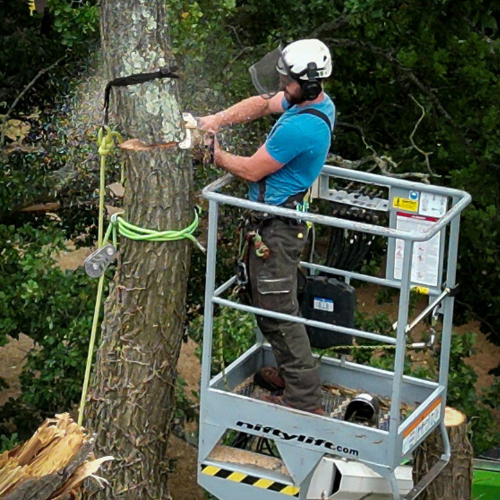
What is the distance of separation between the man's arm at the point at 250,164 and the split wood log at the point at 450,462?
1.77 meters

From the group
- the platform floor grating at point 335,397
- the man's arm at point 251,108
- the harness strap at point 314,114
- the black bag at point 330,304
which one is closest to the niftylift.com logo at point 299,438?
the platform floor grating at point 335,397

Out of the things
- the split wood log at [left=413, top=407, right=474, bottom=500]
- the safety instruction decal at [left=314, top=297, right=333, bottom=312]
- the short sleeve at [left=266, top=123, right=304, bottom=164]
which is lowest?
the split wood log at [left=413, top=407, right=474, bottom=500]

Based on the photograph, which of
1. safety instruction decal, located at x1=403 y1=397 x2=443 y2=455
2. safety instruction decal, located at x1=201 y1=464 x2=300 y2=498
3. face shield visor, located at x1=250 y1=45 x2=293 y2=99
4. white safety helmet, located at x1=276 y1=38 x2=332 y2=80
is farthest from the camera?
face shield visor, located at x1=250 y1=45 x2=293 y2=99

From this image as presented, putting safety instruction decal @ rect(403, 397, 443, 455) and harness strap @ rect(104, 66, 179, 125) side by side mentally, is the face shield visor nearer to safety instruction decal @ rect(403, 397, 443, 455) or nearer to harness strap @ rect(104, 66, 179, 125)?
harness strap @ rect(104, 66, 179, 125)

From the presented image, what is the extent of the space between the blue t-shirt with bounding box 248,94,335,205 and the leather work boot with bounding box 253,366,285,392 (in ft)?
3.27

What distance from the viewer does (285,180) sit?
18.7 feet

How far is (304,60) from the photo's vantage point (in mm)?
5531

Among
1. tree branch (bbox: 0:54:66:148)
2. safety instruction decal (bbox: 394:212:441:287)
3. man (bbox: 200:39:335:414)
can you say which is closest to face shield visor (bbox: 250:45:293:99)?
man (bbox: 200:39:335:414)

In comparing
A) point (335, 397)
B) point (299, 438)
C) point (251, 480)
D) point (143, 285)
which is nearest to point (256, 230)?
point (143, 285)

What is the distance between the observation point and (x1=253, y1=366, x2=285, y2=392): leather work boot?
6.18m

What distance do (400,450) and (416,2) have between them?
4738 mm

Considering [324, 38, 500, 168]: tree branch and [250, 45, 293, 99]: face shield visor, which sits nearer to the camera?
[250, 45, 293, 99]: face shield visor

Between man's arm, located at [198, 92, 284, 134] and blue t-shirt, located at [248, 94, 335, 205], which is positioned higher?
man's arm, located at [198, 92, 284, 134]

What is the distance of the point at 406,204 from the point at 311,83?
0.90 meters
